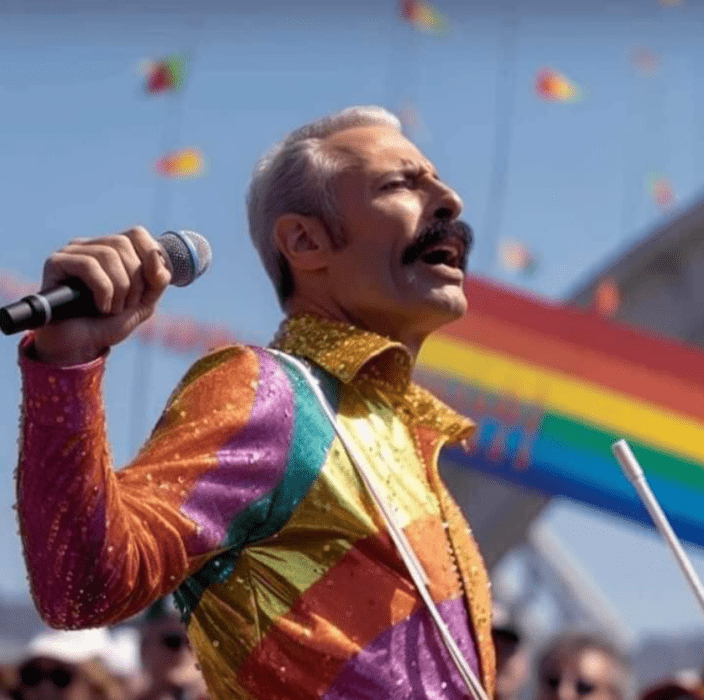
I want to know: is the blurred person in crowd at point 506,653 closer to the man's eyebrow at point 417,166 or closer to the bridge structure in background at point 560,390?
the man's eyebrow at point 417,166

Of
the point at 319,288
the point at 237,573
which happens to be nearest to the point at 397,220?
the point at 319,288

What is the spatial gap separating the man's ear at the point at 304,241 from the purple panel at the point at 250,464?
285 mm

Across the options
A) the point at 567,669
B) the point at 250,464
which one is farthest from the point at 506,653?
the point at 250,464

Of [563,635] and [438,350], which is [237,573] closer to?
[563,635]

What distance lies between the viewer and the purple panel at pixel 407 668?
2.71 meters

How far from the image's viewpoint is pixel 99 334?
231cm

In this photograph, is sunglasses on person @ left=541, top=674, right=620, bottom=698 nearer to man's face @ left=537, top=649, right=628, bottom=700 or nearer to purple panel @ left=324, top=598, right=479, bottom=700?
man's face @ left=537, top=649, right=628, bottom=700

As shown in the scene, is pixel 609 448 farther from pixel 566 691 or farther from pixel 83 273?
pixel 83 273

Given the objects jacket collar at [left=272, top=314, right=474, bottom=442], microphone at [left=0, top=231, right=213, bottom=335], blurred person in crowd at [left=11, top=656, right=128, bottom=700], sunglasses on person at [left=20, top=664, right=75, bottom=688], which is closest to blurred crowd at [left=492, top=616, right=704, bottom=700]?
blurred person in crowd at [left=11, top=656, right=128, bottom=700]

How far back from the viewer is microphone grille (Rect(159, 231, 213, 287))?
7.79 feet

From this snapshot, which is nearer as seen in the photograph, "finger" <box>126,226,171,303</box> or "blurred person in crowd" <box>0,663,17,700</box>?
"finger" <box>126,226,171,303</box>

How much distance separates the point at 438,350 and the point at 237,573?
605cm

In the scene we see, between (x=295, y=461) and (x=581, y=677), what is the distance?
8.04 feet

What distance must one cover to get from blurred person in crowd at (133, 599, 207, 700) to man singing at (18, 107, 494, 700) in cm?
247
